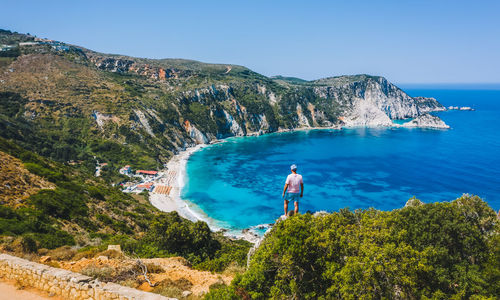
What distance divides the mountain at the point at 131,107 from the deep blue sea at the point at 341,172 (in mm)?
15907

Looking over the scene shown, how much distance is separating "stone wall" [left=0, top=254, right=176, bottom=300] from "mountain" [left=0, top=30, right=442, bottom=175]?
6474 centimetres

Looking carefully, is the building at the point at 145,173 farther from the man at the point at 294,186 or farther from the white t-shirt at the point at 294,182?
A: the white t-shirt at the point at 294,182

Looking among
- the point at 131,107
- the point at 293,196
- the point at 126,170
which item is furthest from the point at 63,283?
the point at 131,107

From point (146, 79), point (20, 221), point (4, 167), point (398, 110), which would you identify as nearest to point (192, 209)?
point (4, 167)

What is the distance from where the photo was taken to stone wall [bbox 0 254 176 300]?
7973mm

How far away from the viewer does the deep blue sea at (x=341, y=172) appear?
2344 inches

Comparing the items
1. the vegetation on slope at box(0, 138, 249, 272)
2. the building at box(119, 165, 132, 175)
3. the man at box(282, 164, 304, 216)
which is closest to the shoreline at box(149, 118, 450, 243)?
the vegetation on slope at box(0, 138, 249, 272)

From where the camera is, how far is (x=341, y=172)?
8175 cm

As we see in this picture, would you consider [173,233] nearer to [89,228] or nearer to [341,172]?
A: [89,228]

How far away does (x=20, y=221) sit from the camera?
1867cm

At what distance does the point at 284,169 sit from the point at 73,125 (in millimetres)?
69630

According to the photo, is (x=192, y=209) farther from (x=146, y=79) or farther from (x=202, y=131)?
(x=146, y=79)

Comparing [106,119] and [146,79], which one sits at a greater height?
[146,79]

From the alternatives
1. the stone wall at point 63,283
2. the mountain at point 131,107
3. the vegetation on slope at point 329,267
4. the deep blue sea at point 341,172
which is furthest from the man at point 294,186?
the mountain at point 131,107
